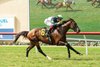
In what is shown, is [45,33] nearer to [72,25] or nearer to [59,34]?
[59,34]

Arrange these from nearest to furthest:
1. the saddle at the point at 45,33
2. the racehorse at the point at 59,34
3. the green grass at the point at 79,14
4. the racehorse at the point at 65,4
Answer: the racehorse at the point at 59,34, the saddle at the point at 45,33, the green grass at the point at 79,14, the racehorse at the point at 65,4

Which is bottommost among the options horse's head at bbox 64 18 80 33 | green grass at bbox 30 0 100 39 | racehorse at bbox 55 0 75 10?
green grass at bbox 30 0 100 39

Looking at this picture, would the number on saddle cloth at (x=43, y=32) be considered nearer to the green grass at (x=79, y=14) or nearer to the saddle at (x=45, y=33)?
the saddle at (x=45, y=33)

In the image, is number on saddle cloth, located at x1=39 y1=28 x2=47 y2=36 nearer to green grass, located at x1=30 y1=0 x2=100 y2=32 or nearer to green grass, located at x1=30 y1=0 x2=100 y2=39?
green grass, located at x1=30 y1=0 x2=100 y2=39

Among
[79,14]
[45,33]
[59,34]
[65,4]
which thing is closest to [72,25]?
[59,34]

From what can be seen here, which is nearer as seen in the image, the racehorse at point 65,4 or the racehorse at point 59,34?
the racehorse at point 59,34

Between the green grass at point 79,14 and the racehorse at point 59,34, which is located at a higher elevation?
the racehorse at point 59,34

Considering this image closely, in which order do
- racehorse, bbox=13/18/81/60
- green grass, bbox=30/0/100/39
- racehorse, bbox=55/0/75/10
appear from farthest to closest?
racehorse, bbox=55/0/75/10, green grass, bbox=30/0/100/39, racehorse, bbox=13/18/81/60

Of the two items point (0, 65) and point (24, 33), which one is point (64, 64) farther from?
point (24, 33)

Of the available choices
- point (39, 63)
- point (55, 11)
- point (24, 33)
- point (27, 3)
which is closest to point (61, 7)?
point (55, 11)

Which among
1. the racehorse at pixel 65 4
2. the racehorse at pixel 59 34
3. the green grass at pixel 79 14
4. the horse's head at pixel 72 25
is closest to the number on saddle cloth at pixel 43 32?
the racehorse at pixel 59 34

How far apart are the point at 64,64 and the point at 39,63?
0.86 m

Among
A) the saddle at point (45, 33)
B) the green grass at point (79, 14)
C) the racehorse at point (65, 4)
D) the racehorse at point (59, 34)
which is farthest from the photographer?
the racehorse at point (65, 4)

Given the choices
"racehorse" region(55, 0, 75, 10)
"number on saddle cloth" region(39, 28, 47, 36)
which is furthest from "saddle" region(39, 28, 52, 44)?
"racehorse" region(55, 0, 75, 10)
